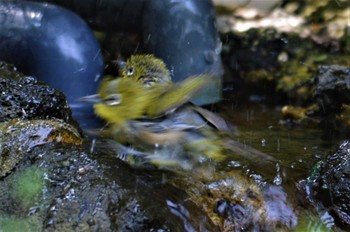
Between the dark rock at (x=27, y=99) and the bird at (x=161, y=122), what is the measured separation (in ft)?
1.04

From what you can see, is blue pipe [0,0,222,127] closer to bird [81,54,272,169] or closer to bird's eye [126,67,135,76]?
bird's eye [126,67,135,76]

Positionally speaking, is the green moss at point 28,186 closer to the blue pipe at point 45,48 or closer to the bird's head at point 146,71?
the bird's head at point 146,71

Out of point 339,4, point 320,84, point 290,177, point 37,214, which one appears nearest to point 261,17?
point 339,4

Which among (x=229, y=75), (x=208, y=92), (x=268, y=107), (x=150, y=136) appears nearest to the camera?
(x=150, y=136)

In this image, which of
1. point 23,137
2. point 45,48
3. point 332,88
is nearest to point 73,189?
point 23,137

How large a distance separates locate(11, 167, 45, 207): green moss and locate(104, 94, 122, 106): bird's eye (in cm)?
47

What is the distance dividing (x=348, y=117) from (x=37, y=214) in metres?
2.66

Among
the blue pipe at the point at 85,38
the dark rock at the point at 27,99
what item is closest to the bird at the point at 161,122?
the dark rock at the point at 27,99

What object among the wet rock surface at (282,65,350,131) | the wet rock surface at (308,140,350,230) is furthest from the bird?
the wet rock surface at (282,65,350,131)

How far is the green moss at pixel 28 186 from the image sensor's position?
2.59 m

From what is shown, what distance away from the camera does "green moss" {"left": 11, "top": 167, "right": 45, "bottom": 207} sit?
8.51ft

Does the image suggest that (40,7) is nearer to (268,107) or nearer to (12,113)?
(12,113)

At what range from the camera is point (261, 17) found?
22.1 feet

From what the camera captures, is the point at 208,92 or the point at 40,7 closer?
the point at 208,92
